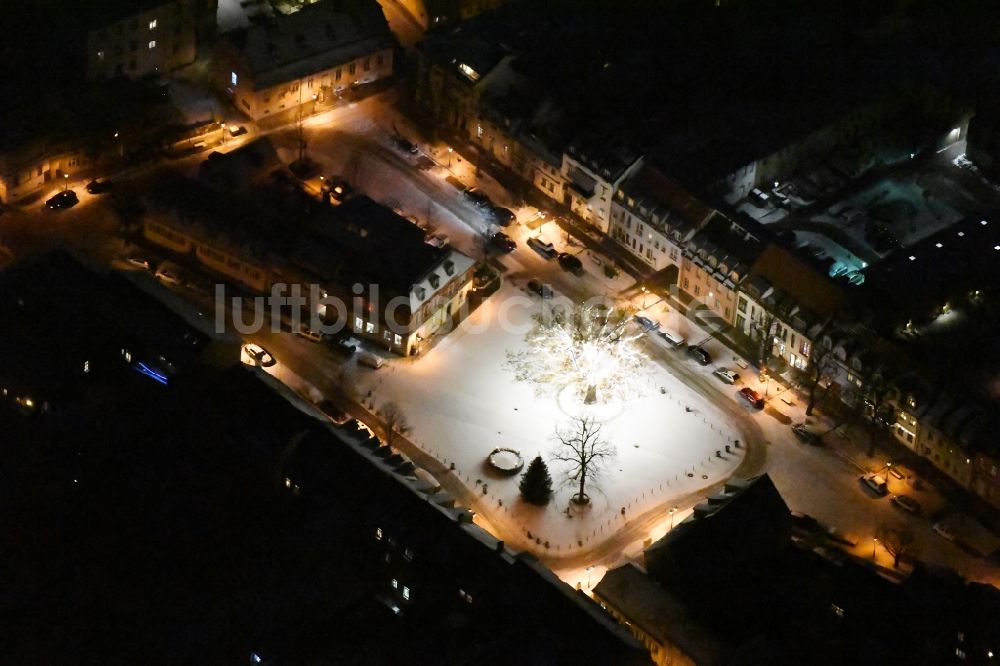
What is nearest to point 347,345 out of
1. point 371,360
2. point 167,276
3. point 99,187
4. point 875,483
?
point 371,360

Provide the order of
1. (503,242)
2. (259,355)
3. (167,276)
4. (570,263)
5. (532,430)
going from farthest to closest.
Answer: (503,242), (570,263), (167,276), (259,355), (532,430)

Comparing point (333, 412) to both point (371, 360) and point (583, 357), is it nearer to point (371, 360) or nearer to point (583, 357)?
point (371, 360)

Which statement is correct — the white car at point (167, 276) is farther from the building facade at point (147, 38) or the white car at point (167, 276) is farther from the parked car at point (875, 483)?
the parked car at point (875, 483)

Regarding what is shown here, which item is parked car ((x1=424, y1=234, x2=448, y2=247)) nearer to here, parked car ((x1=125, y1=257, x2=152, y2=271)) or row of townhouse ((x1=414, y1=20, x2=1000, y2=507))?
row of townhouse ((x1=414, y1=20, x2=1000, y2=507))

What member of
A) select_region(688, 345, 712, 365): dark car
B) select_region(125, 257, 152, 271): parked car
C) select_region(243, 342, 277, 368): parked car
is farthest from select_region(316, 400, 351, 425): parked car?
select_region(688, 345, 712, 365): dark car

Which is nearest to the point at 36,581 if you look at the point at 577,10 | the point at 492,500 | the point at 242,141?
the point at 492,500

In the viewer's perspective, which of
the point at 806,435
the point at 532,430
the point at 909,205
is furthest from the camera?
the point at 909,205

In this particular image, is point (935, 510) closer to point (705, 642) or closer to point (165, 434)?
point (705, 642)
